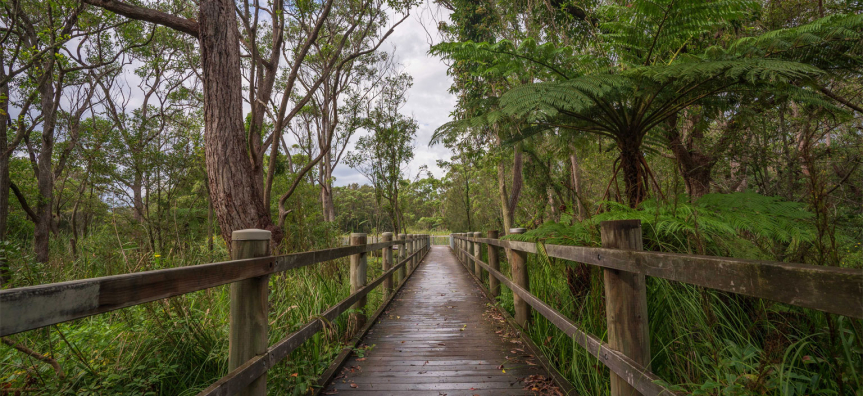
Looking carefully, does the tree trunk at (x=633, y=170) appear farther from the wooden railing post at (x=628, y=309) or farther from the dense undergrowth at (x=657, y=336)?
the wooden railing post at (x=628, y=309)

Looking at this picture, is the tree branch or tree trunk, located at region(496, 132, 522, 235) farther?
tree trunk, located at region(496, 132, 522, 235)

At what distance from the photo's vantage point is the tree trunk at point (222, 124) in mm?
4645

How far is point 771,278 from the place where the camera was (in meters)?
0.98

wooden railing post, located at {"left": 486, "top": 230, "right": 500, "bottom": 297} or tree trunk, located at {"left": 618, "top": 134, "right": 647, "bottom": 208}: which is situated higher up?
tree trunk, located at {"left": 618, "top": 134, "right": 647, "bottom": 208}

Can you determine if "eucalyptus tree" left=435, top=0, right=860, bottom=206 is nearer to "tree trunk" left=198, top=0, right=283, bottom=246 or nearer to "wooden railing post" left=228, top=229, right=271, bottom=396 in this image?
"wooden railing post" left=228, top=229, right=271, bottom=396

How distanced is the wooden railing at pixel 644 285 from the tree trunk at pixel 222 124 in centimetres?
385

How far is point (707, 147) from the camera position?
4.69 meters

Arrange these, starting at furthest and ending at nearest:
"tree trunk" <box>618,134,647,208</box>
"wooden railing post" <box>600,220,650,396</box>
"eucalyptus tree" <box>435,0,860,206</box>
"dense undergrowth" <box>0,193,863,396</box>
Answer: "tree trunk" <box>618,134,647,208</box> < "eucalyptus tree" <box>435,0,860,206</box> < "wooden railing post" <box>600,220,650,396</box> < "dense undergrowth" <box>0,193,863,396</box>

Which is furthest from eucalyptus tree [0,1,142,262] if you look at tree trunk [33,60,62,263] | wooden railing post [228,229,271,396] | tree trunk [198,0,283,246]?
wooden railing post [228,229,271,396]

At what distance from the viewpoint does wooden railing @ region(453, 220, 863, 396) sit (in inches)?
33.4

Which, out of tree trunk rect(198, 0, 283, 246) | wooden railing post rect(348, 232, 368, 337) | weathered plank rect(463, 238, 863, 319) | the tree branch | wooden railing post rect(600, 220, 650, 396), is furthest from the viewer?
tree trunk rect(198, 0, 283, 246)

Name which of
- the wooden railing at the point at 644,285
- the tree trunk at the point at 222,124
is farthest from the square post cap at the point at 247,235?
the tree trunk at the point at 222,124

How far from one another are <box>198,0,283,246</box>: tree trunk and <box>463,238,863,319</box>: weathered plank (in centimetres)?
460

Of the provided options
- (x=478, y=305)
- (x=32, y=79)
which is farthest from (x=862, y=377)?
(x=32, y=79)
